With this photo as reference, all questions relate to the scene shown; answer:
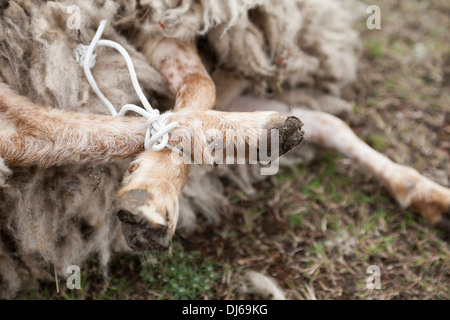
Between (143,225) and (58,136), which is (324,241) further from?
(58,136)

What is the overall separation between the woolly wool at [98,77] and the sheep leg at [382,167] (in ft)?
0.75

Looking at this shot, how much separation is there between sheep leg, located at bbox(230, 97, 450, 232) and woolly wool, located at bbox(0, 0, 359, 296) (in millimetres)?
230

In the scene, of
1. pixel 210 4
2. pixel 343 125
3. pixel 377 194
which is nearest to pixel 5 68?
pixel 210 4

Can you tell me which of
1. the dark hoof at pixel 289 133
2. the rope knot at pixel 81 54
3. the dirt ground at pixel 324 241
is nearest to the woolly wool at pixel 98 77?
the rope knot at pixel 81 54

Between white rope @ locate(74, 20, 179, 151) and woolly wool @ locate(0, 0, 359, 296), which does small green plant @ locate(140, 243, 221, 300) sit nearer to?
woolly wool @ locate(0, 0, 359, 296)

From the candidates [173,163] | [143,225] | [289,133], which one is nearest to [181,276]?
[173,163]

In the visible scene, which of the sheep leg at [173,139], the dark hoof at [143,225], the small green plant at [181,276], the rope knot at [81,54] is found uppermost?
the rope knot at [81,54]

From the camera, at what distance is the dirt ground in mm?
2090

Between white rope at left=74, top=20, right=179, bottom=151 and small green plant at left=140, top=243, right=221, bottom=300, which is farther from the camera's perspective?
small green plant at left=140, top=243, right=221, bottom=300

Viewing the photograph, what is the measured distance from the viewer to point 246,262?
220 cm

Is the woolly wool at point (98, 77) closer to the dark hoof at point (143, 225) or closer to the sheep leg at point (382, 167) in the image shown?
the dark hoof at point (143, 225)

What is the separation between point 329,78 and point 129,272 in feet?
5.43

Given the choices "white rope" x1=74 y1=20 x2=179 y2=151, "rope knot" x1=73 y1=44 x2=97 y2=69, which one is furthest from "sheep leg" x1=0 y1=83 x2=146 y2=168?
"rope knot" x1=73 y1=44 x2=97 y2=69

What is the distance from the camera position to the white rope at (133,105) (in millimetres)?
1726
